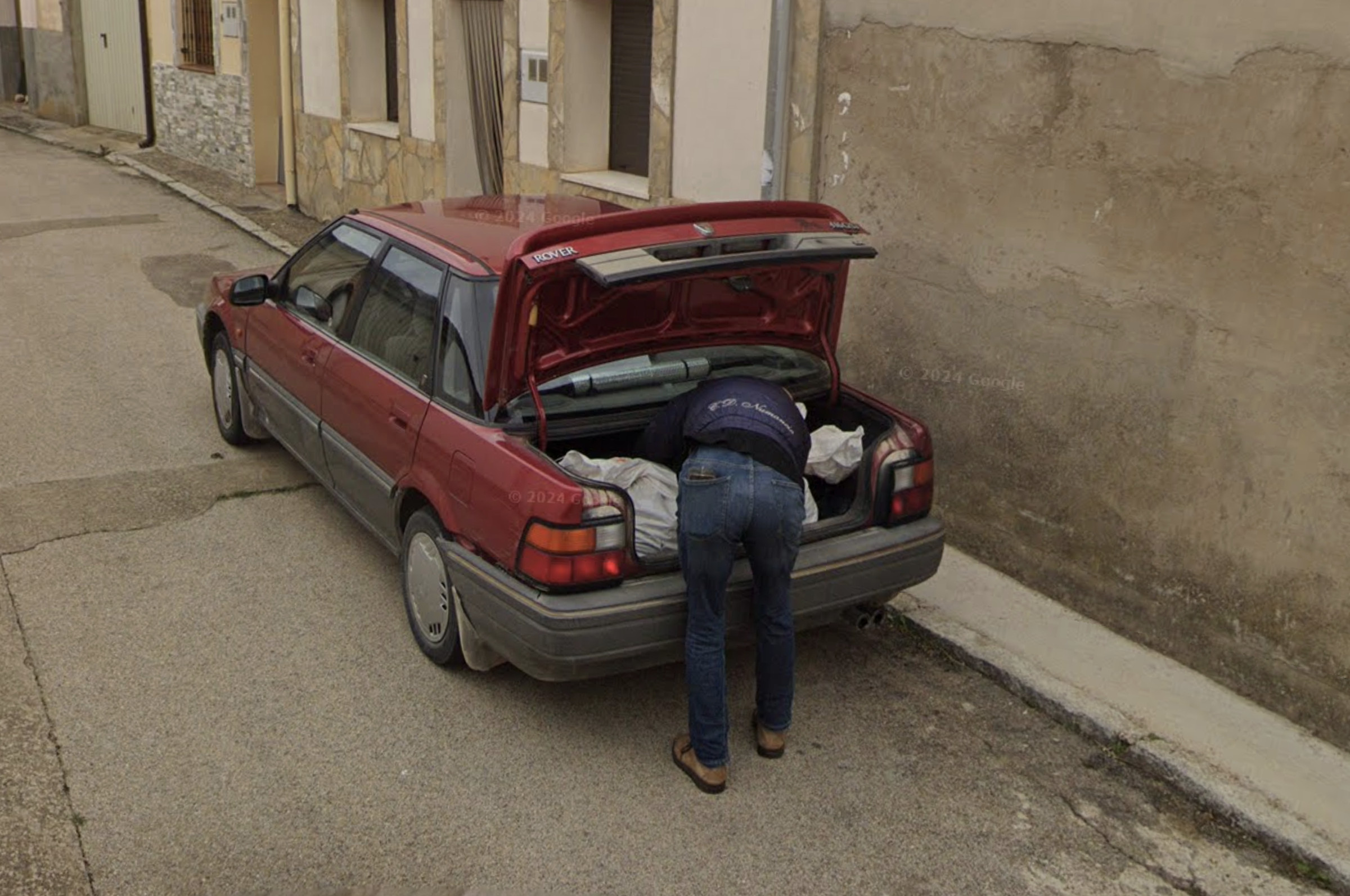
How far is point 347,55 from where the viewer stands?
1339 centimetres

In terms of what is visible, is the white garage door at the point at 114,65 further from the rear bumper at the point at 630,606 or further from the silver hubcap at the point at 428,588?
the rear bumper at the point at 630,606

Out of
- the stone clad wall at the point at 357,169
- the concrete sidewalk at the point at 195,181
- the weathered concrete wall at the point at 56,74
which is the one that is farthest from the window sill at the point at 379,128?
the weathered concrete wall at the point at 56,74

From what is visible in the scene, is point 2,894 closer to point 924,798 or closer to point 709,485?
point 709,485

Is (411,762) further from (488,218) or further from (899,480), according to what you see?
(488,218)

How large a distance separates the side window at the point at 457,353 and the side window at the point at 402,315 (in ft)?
0.34

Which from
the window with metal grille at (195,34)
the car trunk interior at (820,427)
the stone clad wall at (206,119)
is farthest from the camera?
the window with metal grille at (195,34)

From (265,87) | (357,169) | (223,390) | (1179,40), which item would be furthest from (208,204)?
(1179,40)

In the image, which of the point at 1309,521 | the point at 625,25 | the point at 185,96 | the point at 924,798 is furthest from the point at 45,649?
the point at 185,96

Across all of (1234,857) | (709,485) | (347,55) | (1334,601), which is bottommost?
(1234,857)

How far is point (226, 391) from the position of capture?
7750mm

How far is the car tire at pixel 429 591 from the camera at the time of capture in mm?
5230

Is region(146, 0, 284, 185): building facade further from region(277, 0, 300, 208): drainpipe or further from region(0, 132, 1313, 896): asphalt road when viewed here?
region(0, 132, 1313, 896): asphalt road

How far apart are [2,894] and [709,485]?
2517 millimetres

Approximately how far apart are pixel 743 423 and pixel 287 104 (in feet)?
39.0
